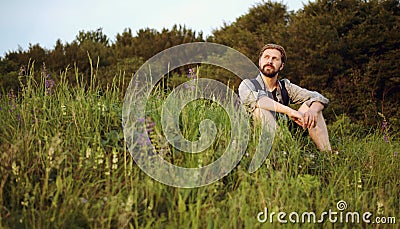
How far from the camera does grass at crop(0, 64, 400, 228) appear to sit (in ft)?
7.77

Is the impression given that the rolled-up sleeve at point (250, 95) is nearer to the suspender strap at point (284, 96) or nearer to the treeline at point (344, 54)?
the suspender strap at point (284, 96)

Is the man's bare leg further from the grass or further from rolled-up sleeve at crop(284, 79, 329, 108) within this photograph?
Answer: rolled-up sleeve at crop(284, 79, 329, 108)

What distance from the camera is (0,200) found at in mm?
2371

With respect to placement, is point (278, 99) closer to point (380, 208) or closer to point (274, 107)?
point (274, 107)

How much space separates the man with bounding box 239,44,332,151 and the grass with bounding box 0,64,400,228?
305mm

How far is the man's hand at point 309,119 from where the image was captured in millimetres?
3893

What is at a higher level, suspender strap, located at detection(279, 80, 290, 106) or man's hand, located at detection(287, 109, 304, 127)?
suspender strap, located at detection(279, 80, 290, 106)

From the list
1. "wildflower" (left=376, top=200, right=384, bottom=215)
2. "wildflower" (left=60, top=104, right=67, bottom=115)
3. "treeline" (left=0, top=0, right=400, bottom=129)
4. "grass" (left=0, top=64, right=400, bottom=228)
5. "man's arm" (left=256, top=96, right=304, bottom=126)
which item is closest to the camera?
"grass" (left=0, top=64, right=400, bottom=228)

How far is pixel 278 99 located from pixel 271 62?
14.8 inches

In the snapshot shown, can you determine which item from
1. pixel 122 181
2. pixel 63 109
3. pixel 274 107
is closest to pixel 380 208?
pixel 274 107

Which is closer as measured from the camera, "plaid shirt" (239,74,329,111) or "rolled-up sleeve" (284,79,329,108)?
"plaid shirt" (239,74,329,111)

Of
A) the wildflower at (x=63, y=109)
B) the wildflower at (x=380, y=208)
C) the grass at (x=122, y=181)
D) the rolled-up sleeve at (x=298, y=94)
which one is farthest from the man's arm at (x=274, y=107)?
the wildflower at (x=63, y=109)

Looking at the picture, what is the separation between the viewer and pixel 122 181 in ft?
8.98

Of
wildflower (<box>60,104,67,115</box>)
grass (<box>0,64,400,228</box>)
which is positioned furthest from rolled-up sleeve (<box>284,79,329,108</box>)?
wildflower (<box>60,104,67,115</box>)
